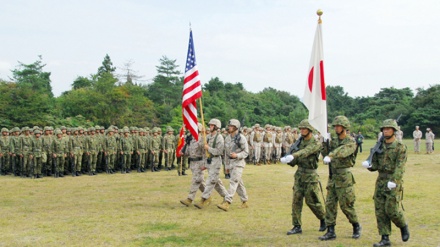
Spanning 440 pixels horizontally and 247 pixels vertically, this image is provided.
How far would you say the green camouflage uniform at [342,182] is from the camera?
755 cm

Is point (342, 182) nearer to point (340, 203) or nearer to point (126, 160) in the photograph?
point (340, 203)

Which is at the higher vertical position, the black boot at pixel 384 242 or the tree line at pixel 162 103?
the tree line at pixel 162 103

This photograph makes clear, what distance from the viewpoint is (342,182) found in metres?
7.62

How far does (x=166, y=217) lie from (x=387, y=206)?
4601 mm

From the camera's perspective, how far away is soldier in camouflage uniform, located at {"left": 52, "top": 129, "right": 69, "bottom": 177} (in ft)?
59.1

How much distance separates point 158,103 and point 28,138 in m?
33.6

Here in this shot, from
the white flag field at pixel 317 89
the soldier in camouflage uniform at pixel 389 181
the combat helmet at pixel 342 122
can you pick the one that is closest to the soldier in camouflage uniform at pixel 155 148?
the white flag field at pixel 317 89

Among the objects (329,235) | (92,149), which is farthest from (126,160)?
(329,235)

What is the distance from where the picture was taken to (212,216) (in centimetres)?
995

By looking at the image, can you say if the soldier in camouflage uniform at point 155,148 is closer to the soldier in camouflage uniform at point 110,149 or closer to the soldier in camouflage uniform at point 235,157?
the soldier in camouflage uniform at point 110,149

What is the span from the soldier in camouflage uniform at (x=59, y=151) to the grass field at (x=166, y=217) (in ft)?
8.23

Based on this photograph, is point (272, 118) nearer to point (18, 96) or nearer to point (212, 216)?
point (18, 96)

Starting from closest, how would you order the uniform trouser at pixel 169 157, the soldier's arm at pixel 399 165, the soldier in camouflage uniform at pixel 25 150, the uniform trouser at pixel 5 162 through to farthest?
the soldier's arm at pixel 399 165 → the soldier in camouflage uniform at pixel 25 150 → the uniform trouser at pixel 5 162 → the uniform trouser at pixel 169 157

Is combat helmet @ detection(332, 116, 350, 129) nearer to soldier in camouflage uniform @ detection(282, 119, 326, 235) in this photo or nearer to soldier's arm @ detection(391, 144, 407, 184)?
soldier in camouflage uniform @ detection(282, 119, 326, 235)
